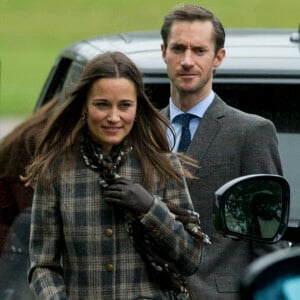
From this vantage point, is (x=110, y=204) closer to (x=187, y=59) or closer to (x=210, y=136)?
(x=210, y=136)

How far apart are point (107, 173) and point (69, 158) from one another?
18cm

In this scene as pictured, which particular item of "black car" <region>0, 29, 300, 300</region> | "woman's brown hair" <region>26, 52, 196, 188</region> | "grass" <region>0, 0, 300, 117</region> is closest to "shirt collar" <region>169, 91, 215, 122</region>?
"black car" <region>0, 29, 300, 300</region>

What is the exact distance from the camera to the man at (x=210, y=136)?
5301 mm

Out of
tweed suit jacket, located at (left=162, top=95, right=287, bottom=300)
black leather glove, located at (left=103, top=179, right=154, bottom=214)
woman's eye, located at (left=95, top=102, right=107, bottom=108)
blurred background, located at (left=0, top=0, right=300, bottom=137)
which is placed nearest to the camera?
black leather glove, located at (left=103, top=179, right=154, bottom=214)

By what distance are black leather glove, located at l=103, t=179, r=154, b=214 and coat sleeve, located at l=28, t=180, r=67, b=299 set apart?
0.24 meters

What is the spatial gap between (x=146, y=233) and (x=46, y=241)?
12.8 inches

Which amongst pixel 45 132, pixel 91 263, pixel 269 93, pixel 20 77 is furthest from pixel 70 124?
pixel 20 77

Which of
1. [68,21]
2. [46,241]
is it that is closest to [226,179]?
[46,241]

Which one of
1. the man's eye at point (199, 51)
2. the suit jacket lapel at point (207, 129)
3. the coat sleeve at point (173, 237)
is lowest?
the coat sleeve at point (173, 237)

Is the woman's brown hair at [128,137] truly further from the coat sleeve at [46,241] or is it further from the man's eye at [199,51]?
the man's eye at [199,51]

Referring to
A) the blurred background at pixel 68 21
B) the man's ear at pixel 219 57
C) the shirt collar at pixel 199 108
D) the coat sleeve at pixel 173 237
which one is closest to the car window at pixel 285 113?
the man's ear at pixel 219 57

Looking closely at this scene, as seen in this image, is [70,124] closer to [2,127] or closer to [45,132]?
[45,132]

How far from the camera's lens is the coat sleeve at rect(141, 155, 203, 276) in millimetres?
4676

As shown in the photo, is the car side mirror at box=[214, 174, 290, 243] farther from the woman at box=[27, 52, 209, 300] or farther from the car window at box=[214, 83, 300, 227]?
the car window at box=[214, 83, 300, 227]
